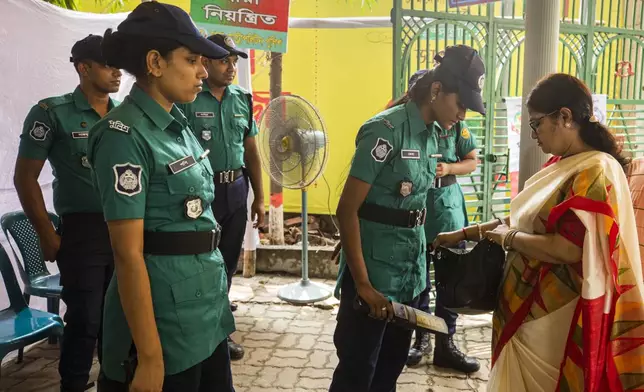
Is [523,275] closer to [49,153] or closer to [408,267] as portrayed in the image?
[408,267]

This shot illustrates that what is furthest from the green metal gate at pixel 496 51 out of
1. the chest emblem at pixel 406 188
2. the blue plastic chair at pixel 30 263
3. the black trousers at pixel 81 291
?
the blue plastic chair at pixel 30 263

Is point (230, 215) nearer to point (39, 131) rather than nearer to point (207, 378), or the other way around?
point (39, 131)

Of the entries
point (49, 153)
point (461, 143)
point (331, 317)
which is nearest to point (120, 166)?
point (49, 153)

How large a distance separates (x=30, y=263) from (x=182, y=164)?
93.5 inches

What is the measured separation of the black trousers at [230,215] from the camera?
11.1ft

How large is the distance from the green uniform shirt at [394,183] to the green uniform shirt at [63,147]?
1483 mm

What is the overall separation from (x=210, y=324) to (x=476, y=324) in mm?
2867

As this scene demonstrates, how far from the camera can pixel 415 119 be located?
212 cm

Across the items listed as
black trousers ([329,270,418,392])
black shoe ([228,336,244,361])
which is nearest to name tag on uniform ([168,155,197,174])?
black trousers ([329,270,418,392])

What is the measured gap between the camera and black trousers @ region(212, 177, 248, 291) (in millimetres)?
3369

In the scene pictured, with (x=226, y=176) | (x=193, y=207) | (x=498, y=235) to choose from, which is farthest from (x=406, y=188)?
(x=226, y=176)

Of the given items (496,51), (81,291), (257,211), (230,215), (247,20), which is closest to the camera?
(81,291)

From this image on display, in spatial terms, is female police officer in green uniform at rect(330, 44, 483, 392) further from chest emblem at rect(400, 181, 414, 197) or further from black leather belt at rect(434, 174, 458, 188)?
black leather belt at rect(434, 174, 458, 188)

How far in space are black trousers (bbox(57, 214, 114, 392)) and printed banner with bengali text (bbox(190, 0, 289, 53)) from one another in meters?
2.11
